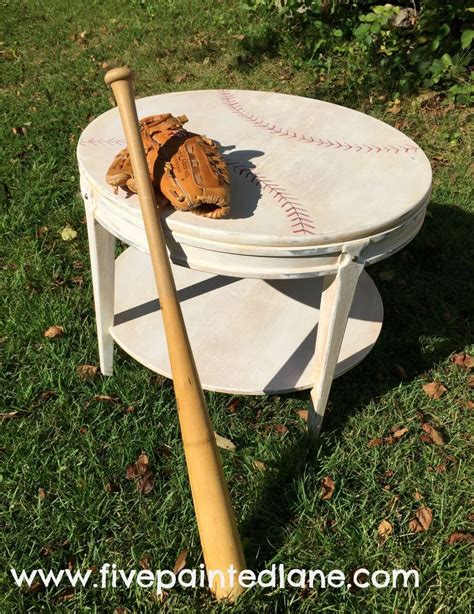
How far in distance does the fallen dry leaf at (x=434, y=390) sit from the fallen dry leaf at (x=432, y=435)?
6.7 inches

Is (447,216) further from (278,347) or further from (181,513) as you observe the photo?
→ (181,513)

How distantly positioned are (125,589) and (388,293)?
6.29ft

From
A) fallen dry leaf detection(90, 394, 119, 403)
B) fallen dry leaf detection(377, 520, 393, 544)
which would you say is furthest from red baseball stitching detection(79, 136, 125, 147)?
fallen dry leaf detection(377, 520, 393, 544)

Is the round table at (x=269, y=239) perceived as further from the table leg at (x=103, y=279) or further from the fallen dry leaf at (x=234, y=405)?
the fallen dry leaf at (x=234, y=405)

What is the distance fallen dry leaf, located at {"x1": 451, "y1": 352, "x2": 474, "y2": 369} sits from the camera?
8.37 feet

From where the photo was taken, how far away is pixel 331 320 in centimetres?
177

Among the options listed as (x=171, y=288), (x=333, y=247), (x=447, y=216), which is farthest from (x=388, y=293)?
(x=171, y=288)

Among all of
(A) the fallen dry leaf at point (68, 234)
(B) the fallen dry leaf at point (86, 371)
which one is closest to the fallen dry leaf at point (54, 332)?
(B) the fallen dry leaf at point (86, 371)

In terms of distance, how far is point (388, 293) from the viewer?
2.97m

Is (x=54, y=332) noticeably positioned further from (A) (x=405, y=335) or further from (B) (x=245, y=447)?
(A) (x=405, y=335)

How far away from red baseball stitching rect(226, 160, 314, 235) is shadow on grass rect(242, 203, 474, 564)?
93 cm

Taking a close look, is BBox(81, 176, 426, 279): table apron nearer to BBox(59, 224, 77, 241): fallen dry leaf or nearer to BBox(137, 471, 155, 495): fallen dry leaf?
BBox(137, 471, 155, 495): fallen dry leaf

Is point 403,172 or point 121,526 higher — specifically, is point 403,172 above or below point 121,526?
above

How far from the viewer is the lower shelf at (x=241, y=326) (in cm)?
215
